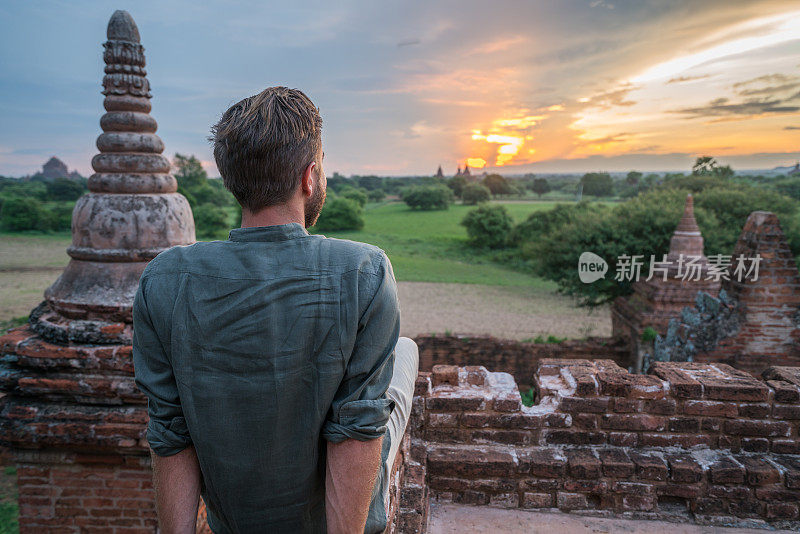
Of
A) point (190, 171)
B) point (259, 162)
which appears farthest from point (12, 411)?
point (190, 171)

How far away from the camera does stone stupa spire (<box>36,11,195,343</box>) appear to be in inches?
107

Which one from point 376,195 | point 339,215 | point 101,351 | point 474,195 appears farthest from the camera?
point 376,195

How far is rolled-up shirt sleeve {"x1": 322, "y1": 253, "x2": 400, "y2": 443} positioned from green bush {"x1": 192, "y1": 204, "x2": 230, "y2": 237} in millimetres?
31280

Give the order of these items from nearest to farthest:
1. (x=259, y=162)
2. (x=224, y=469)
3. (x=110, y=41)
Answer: (x=259, y=162), (x=224, y=469), (x=110, y=41)

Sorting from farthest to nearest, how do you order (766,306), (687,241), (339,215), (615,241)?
1. (339,215)
2. (615,241)
3. (687,241)
4. (766,306)

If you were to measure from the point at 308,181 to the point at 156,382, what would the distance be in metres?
0.65

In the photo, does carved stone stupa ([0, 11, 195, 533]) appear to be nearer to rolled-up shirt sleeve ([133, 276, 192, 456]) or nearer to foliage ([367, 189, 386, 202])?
rolled-up shirt sleeve ([133, 276, 192, 456])

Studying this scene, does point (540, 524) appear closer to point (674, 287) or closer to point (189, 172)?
point (674, 287)

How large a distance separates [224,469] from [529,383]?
28.9 feet

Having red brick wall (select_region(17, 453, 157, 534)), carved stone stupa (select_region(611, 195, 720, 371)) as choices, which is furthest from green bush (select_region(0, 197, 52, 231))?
red brick wall (select_region(17, 453, 157, 534))

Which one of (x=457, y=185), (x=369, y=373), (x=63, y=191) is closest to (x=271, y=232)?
(x=369, y=373)

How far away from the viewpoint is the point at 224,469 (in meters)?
1.29

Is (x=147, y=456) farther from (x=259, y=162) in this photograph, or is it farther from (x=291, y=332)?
(x=259, y=162)

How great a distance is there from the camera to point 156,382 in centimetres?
128
